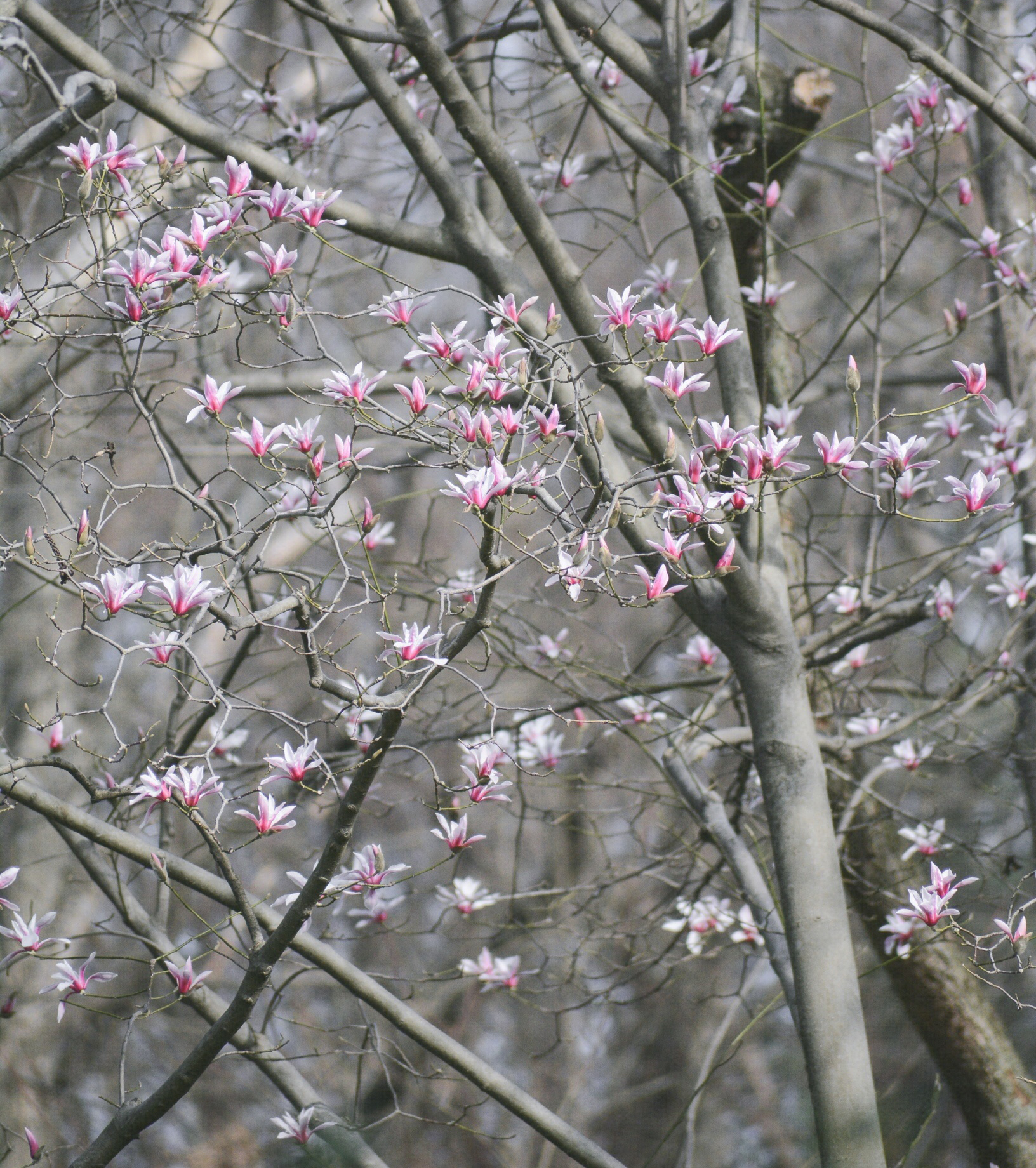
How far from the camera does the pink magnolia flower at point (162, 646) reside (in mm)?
1343

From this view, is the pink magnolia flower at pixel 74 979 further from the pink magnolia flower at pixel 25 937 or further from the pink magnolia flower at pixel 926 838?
the pink magnolia flower at pixel 926 838

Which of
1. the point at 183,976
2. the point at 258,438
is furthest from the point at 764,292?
the point at 183,976

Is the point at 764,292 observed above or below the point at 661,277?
below

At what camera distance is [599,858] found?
8000 millimetres

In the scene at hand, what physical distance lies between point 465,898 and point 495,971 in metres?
0.22

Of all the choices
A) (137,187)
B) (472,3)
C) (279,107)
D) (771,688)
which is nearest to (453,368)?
(771,688)

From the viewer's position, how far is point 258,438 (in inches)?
63.7

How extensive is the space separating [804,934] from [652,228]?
28.1 feet

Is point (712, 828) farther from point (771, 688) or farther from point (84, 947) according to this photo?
point (84, 947)

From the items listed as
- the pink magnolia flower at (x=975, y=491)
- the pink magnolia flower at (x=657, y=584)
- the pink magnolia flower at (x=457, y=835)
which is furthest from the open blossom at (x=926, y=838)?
the pink magnolia flower at (x=657, y=584)

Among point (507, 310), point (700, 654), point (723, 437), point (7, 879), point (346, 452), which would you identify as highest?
point (700, 654)

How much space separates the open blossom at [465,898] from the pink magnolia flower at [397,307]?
5.21 feet

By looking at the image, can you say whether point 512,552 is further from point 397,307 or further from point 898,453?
point 898,453

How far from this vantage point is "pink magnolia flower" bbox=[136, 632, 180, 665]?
1.34m
